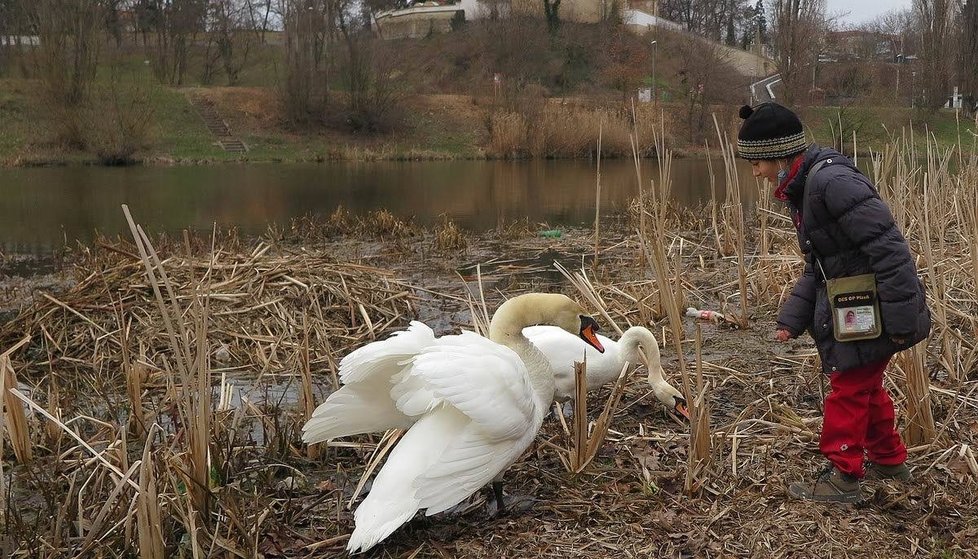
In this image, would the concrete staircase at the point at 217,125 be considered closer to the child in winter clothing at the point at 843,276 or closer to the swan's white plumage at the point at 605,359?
the swan's white plumage at the point at 605,359

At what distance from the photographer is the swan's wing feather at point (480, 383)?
3059 millimetres

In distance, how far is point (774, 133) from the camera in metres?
3.40

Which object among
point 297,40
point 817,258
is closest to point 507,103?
point 297,40

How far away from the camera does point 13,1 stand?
4019 centimetres

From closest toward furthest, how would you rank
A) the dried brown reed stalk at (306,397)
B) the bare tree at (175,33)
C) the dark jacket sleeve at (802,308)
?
the dark jacket sleeve at (802,308)
the dried brown reed stalk at (306,397)
the bare tree at (175,33)

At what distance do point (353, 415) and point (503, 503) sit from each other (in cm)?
73

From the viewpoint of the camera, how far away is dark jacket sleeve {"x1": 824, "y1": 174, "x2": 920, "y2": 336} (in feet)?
10.1

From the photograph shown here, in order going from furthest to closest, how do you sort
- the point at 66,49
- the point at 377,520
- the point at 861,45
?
1. the point at 861,45
2. the point at 66,49
3. the point at 377,520

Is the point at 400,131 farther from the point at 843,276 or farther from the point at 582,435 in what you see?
the point at 843,276

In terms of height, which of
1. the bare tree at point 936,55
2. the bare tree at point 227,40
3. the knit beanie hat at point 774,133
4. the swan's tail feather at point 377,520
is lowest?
the swan's tail feather at point 377,520

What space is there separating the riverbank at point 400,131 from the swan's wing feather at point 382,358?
84.9ft

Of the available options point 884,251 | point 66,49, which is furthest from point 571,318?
point 66,49

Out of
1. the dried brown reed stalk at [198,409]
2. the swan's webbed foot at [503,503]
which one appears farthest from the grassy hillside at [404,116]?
the dried brown reed stalk at [198,409]

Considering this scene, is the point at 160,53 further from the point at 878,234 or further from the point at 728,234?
the point at 878,234
